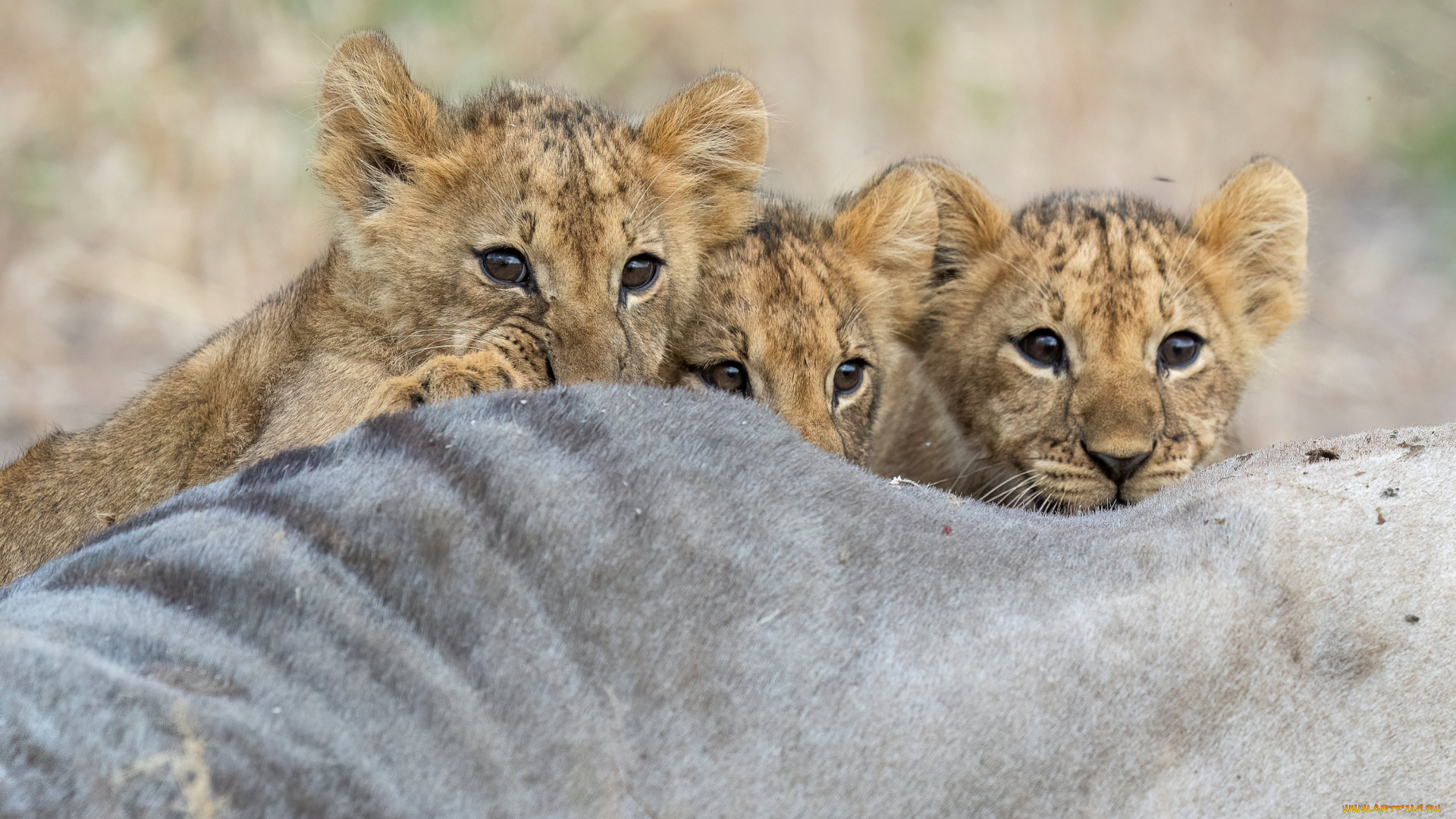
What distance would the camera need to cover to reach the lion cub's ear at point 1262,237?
376 cm

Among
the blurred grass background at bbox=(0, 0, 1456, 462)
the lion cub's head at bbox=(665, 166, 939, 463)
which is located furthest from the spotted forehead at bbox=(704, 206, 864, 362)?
the blurred grass background at bbox=(0, 0, 1456, 462)

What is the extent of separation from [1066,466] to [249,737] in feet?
7.48

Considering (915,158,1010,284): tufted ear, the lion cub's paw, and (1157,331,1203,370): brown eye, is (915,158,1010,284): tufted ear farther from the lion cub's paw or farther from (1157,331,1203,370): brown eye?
the lion cub's paw

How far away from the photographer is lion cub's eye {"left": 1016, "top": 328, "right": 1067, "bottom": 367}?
3.54m

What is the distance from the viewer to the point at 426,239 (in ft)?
10.3

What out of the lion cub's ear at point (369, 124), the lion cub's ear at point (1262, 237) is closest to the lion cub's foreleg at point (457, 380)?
the lion cub's ear at point (369, 124)

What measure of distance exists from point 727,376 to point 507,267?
1.91 feet

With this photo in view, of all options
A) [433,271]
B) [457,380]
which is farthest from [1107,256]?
[457,380]

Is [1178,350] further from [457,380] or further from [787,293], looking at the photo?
[457,380]

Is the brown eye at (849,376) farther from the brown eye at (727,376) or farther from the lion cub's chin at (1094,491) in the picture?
the lion cub's chin at (1094,491)

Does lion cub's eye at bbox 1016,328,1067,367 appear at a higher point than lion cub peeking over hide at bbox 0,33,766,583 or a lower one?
lower

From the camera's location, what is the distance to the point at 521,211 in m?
2.99

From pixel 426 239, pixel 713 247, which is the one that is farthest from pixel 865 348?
pixel 426 239

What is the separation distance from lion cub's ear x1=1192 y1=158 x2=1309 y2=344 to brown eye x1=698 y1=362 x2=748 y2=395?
4.95 ft
